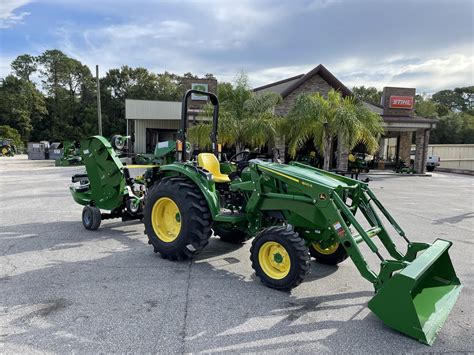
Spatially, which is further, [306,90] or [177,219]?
[306,90]

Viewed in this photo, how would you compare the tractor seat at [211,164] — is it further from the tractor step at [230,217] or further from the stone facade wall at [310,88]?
the stone facade wall at [310,88]

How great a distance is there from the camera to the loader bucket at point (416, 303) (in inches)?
111

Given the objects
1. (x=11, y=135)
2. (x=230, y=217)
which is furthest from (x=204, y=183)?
(x=11, y=135)

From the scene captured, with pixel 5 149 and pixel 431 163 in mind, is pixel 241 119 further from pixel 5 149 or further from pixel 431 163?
pixel 5 149

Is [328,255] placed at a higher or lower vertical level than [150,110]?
lower

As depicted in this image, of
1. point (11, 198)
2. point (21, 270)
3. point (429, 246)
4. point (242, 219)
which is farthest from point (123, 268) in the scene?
point (11, 198)

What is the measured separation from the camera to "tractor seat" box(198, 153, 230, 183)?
5.25 metres

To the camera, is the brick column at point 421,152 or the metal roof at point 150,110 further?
the metal roof at point 150,110

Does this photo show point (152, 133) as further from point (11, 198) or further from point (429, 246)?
point (429, 246)

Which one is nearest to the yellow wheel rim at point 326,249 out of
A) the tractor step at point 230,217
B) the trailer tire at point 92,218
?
the tractor step at point 230,217

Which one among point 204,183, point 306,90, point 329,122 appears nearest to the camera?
point 204,183

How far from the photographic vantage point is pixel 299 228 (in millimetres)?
4125

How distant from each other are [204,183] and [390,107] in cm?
2185

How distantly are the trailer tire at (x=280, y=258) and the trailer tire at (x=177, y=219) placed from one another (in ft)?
2.76
